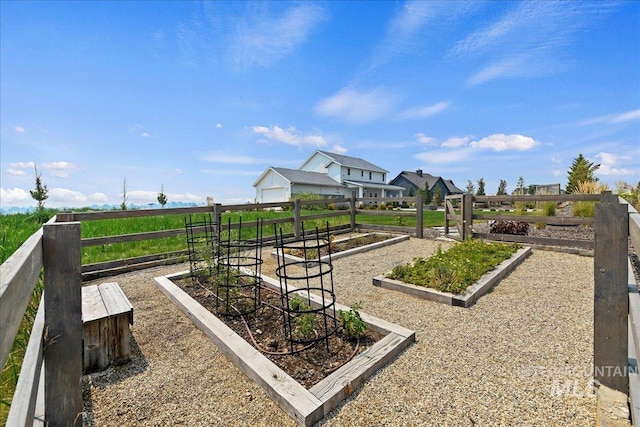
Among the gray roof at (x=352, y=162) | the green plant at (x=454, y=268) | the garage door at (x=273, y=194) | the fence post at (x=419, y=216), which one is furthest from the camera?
the gray roof at (x=352, y=162)

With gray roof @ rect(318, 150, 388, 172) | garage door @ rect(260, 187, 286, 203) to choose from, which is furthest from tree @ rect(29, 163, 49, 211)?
gray roof @ rect(318, 150, 388, 172)

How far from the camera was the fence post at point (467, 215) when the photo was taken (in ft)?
23.0

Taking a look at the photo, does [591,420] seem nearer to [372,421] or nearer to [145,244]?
[372,421]

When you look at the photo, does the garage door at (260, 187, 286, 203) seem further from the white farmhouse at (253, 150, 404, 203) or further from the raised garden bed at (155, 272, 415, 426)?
the raised garden bed at (155, 272, 415, 426)

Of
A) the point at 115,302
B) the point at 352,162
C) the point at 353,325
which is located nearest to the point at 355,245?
the point at 353,325

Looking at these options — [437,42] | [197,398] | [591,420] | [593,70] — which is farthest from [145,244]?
[593,70]

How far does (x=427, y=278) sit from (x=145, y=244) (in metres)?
6.81

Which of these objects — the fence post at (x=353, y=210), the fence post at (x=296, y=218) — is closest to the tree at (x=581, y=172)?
the fence post at (x=353, y=210)

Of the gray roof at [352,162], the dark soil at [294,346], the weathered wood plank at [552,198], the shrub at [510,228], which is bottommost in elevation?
the dark soil at [294,346]

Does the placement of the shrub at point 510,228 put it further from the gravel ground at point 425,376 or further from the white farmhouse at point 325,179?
the white farmhouse at point 325,179

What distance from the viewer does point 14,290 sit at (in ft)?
2.80

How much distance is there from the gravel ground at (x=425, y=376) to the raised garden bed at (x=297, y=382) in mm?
62

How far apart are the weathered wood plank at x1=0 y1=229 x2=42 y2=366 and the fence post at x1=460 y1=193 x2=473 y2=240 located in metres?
7.57

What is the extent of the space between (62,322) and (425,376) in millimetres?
2406
